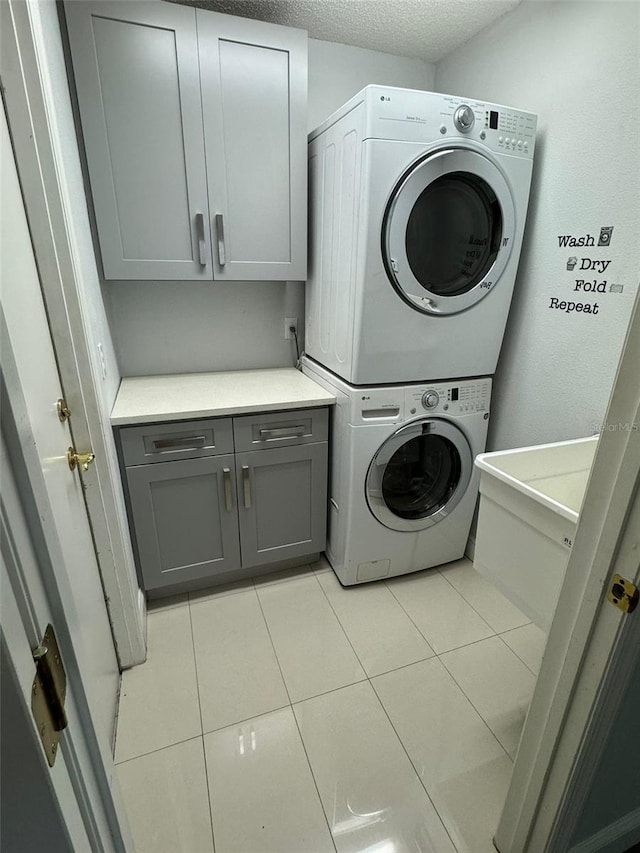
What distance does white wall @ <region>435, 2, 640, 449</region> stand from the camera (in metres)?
1.32

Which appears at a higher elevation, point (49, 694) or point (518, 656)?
point (49, 694)

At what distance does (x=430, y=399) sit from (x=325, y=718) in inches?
47.8

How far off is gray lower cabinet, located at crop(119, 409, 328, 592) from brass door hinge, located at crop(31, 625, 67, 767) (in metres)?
1.23

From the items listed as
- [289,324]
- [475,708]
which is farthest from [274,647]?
[289,324]

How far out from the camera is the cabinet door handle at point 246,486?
1.76 m

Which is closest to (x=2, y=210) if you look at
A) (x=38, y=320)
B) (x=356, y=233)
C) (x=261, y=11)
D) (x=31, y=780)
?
(x=38, y=320)

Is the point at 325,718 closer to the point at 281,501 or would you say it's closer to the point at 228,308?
the point at 281,501

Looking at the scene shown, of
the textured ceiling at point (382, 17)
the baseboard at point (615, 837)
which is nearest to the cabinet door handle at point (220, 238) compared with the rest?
the textured ceiling at point (382, 17)

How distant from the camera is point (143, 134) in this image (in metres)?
1.52

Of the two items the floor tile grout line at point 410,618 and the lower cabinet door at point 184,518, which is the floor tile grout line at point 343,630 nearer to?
the floor tile grout line at point 410,618

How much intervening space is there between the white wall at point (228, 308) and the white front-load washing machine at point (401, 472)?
0.34 meters

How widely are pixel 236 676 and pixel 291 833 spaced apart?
0.51 metres

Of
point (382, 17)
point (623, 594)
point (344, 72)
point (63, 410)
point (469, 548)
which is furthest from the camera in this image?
point (469, 548)

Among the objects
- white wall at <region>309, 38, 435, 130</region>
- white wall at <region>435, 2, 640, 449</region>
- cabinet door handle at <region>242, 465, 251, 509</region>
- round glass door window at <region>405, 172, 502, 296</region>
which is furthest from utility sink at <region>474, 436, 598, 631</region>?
white wall at <region>309, 38, 435, 130</region>
